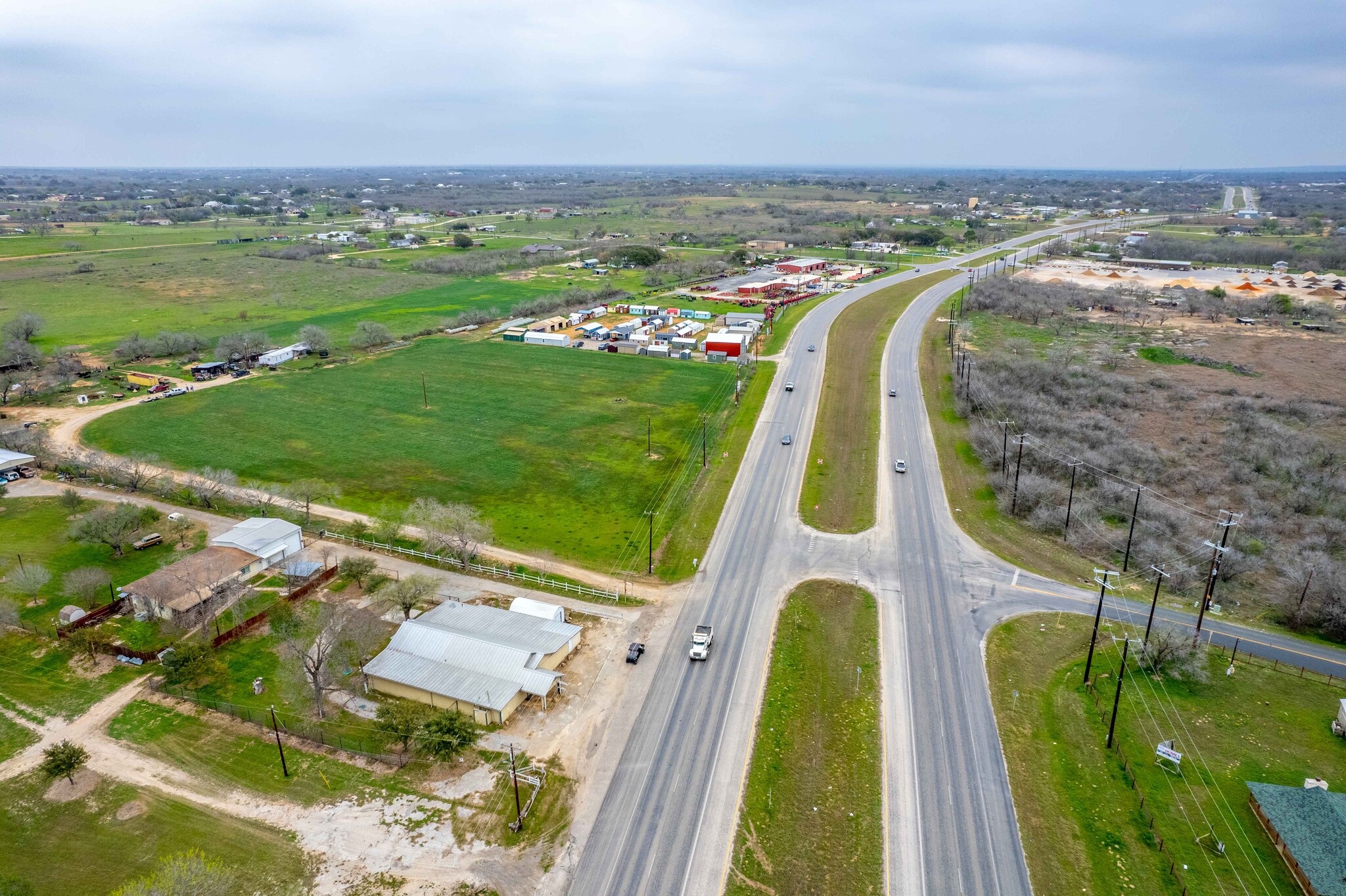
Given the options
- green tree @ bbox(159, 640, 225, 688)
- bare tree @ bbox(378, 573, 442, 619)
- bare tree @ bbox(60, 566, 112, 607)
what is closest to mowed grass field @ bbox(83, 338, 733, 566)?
bare tree @ bbox(378, 573, 442, 619)

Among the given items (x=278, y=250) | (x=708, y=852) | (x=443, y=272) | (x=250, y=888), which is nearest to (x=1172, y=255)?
(x=443, y=272)

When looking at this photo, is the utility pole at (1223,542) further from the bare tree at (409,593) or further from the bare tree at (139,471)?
the bare tree at (139,471)

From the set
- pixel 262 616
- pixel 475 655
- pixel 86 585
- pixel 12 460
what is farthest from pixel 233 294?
pixel 475 655

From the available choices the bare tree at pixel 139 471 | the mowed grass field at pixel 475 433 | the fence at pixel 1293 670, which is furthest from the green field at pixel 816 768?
the bare tree at pixel 139 471

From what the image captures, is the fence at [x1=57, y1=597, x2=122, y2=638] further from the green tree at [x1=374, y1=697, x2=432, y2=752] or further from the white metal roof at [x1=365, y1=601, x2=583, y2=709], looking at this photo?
the green tree at [x1=374, y1=697, x2=432, y2=752]

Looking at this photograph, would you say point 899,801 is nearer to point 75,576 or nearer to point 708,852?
point 708,852
